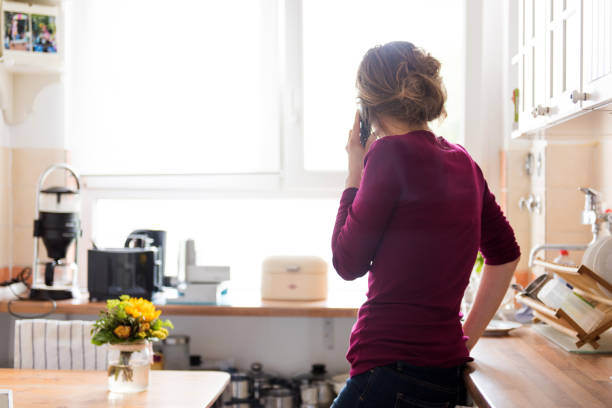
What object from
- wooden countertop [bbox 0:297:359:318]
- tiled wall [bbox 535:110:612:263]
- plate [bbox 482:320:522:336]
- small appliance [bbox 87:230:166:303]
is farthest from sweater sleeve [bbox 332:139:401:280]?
small appliance [bbox 87:230:166:303]

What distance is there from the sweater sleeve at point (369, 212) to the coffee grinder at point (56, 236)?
1615 millimetres

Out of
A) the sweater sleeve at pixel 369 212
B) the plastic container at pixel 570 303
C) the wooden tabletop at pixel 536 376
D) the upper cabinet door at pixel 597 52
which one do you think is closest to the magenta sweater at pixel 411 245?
the sweater sleeve at pixel 369 212

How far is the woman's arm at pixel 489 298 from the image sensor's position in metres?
1.48

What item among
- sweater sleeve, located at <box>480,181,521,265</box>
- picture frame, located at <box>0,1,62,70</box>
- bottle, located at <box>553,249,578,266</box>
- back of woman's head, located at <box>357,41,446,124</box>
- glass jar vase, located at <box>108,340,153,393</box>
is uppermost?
picture frame, located at <box>0,1,62,70</box>

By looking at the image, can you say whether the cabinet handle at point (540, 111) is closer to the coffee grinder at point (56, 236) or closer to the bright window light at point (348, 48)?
the bright window light at point (348, 48)

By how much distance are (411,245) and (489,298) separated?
1.26 ft

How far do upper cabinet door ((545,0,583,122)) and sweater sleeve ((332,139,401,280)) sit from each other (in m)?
0.54

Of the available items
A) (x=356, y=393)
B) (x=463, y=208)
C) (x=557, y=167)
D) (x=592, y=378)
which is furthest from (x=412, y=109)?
(x=557, y=167)

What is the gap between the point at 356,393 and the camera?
1.25 m

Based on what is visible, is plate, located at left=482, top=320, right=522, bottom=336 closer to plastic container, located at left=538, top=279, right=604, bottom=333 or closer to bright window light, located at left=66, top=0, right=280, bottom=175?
plastic container, located at left=538, top=279, right=604, bottom=333

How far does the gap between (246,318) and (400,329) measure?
157cm

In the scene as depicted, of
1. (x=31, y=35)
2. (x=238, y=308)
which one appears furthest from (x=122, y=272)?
(x=31, y=35)

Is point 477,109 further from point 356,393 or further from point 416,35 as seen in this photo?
point 356,393

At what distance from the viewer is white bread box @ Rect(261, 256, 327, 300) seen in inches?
100
